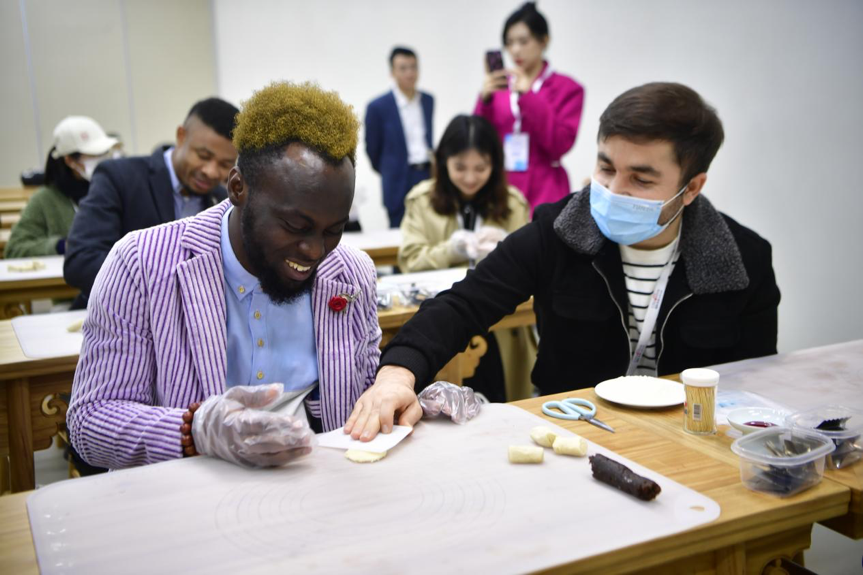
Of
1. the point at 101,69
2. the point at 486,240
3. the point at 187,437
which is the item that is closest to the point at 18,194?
the point at 101,69

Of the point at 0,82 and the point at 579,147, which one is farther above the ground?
the point at 0,82

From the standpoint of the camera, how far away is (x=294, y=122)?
1.35 m

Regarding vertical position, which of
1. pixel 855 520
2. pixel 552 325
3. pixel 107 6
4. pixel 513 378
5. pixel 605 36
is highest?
pixel 107 6

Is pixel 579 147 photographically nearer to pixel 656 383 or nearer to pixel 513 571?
pixel 656 383

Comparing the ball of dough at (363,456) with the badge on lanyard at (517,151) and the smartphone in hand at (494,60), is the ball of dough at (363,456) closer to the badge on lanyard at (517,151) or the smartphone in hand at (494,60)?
the badge on lanyard at (517,151)

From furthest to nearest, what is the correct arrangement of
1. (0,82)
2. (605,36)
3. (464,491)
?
(0,82) → (605,36) → (464,491)

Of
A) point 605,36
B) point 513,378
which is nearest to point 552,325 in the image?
point 513,378

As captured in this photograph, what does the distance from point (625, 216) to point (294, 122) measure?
0.88 metres

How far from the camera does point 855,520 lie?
3.79 feet

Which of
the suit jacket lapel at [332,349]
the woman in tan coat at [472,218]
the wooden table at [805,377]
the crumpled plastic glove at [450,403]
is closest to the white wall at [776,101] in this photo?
the woman in tan coat at [472,218]

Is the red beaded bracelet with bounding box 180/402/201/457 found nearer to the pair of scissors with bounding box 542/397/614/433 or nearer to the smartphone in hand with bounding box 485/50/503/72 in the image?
the pair of scissors with bounding box 542/397/614/433

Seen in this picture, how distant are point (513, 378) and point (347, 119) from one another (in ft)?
6.90

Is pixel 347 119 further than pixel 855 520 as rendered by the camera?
Yes

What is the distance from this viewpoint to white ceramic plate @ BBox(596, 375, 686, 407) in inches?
59.5
